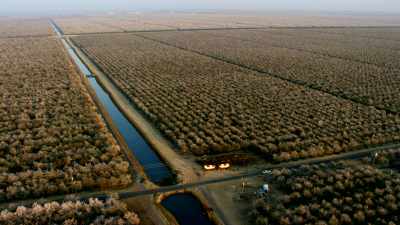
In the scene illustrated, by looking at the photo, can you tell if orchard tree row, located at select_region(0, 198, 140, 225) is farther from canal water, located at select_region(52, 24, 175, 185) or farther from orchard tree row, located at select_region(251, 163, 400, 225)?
orchard tree row, located at select_region(251, 163, 400, 225)

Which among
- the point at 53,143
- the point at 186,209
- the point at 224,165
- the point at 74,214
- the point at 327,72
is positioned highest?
the point at 327,72

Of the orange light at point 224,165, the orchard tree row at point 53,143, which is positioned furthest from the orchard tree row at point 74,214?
Answer: the orange light at point 224,165

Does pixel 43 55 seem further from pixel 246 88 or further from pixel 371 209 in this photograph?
pixel 371 209

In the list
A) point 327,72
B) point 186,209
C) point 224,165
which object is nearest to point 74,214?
point 186,209

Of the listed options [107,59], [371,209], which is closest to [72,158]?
[371,209]

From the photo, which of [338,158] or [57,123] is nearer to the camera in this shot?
[338,158]

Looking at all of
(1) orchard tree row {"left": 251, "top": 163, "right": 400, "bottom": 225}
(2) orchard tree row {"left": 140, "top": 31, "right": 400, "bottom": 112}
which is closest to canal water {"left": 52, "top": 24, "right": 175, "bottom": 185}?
(1) orchard tree row {"left": 251, "top": 163, "right": 400, "bottom": 225}

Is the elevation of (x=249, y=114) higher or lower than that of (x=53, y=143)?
higher

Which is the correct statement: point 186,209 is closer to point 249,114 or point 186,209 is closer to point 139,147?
point 139,147
